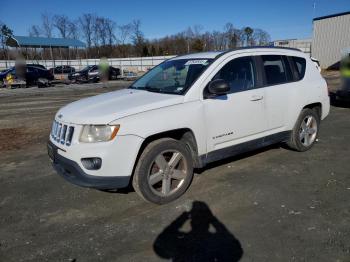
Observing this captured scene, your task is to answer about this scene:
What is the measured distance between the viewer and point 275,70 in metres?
5.49

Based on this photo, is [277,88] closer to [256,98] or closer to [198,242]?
[256,98]

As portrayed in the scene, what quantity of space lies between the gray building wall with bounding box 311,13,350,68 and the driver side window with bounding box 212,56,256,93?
103 feet

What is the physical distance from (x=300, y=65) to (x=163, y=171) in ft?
11.1

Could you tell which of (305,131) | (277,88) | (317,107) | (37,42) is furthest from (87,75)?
(277,88)

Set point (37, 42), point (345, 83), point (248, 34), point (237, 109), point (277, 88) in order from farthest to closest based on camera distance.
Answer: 1. point (248, 34)
2. point (37, 42)
3. point (345, 83)
4. point (277, 88)
5. point (237, 109)

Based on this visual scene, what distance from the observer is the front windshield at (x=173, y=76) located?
4636 millimetres

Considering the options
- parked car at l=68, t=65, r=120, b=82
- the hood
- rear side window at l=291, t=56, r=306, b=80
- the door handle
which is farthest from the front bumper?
parked car at l=68, t=65, r=120, b=82

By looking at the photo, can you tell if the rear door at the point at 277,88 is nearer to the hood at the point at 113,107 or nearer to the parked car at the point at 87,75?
the hood at the point at 113,107

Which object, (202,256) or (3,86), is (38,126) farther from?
(3,86)

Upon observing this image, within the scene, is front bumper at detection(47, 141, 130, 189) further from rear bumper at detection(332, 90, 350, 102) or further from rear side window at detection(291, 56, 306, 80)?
rear bumper at detection(332, 90, 350, 102)

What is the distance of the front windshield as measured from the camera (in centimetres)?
464

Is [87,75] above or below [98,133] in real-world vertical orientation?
above

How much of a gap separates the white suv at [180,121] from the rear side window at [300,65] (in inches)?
0.9

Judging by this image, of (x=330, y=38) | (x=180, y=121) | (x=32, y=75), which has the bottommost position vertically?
(x=180, y=121)
